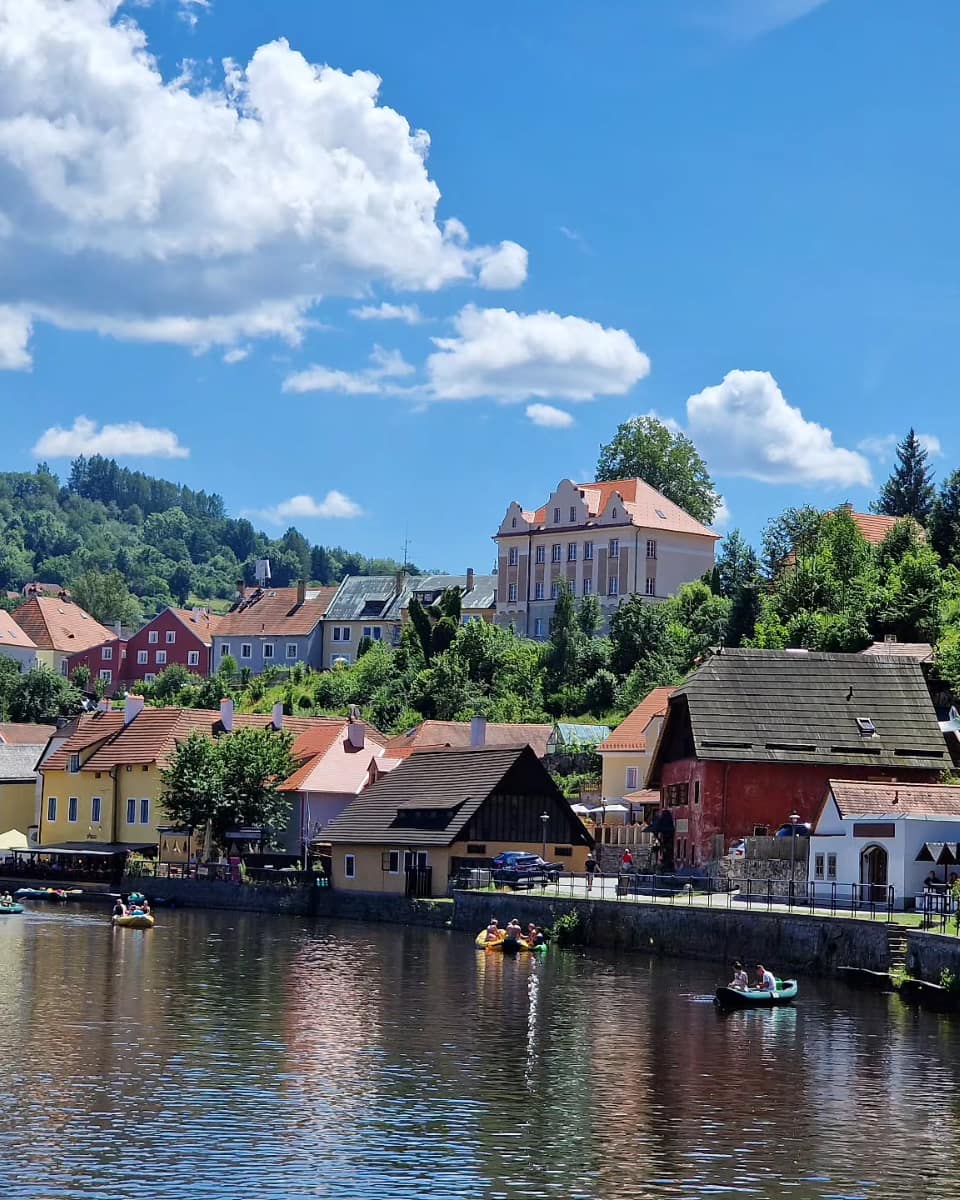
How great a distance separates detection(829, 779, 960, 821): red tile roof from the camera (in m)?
64.2

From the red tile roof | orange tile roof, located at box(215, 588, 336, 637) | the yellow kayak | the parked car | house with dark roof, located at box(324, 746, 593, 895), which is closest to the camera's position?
the red tile roof

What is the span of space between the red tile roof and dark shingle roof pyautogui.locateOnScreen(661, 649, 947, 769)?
46.2 ft

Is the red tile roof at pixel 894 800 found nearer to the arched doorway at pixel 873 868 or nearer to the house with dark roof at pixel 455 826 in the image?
the arched doorway at pixel 873 868

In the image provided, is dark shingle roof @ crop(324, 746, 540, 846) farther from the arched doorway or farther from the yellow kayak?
the arched doorway

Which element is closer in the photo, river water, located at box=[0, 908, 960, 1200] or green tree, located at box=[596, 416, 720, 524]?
river water, located at box=[0, 908, 960, 1200]

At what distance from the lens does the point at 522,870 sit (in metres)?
81.2

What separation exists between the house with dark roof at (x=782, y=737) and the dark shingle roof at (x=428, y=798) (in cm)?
854

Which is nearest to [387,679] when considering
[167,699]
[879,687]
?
[167,699]

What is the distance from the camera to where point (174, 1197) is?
96.7ft

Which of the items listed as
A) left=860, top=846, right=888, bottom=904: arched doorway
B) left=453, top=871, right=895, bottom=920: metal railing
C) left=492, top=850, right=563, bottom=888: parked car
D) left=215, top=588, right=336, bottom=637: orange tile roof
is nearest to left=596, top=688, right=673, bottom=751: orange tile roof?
left=492, top=850, right=563, bottom=888: parked car

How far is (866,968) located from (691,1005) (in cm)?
603

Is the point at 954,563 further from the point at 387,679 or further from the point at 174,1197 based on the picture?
the point at 174,1197

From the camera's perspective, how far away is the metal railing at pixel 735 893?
60.9 m

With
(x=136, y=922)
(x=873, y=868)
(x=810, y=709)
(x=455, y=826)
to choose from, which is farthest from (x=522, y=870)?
(x=873, y=868)
